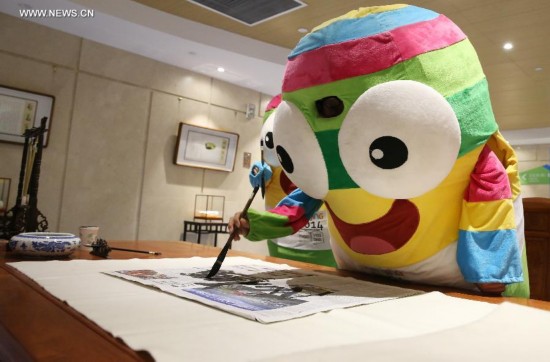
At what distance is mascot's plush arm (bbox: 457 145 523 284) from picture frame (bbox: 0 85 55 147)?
3.39 m

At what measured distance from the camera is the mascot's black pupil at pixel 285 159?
1.04 metres

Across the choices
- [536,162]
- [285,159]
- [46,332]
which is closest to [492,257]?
[285,159]

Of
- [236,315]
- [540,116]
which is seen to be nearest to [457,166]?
[236,315]

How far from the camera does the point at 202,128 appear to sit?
4617mm

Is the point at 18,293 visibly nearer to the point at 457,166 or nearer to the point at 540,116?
the point at 457,166

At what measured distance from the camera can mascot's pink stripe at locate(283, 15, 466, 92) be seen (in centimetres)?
87

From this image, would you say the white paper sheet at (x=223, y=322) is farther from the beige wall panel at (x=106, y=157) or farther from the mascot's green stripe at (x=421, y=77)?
the beige wall panel at (x=106, y=157)

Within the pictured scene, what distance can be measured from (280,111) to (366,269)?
0.49 m

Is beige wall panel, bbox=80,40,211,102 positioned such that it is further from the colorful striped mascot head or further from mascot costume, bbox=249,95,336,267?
the colorful striped mascot head

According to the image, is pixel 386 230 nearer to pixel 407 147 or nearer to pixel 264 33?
pixel 407 147

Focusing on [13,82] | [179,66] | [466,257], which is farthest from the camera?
[179,66]

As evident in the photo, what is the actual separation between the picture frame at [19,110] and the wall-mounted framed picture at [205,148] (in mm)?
1336

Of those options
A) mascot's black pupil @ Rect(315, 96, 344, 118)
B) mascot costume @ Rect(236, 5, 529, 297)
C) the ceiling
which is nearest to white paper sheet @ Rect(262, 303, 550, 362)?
mascot costume @ Rect(236, 5, 529, 297)

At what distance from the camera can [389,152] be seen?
0.83 meters
